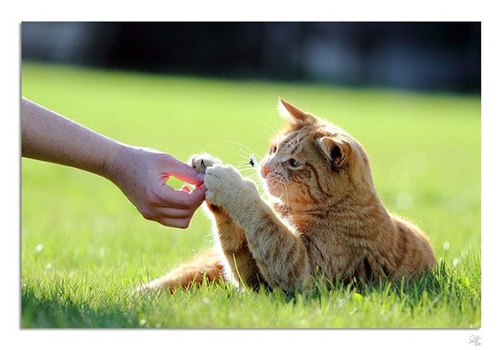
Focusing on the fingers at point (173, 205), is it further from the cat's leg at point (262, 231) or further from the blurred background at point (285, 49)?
the blurred background at point (285, 49)

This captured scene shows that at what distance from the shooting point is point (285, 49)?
5.45 metres

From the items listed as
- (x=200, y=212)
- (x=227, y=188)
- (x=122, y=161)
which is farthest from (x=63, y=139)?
(x=200, y=212)

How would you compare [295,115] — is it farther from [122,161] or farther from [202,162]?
[122,161]

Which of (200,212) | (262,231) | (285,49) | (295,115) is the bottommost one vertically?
(200,212)

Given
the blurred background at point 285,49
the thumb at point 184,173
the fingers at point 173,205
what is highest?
the blurred background at point 285,49

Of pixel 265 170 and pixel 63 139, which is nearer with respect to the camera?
pixel 63 139

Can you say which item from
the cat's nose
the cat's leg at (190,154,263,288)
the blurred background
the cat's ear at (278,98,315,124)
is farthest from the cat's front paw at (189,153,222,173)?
the blurred background

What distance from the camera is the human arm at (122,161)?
2.86 meters

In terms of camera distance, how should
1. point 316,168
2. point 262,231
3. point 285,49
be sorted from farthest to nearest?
1. point 285,49
2. point 316,168
3. point 262,231

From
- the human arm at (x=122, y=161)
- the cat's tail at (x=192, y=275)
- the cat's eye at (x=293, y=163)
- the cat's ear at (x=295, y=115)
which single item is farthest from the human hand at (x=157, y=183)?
the cat's ear at (x=295, y=115)

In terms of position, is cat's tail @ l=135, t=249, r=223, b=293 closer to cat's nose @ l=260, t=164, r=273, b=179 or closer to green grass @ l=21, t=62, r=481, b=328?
green grass @ l=21, t=62, r=481, b=328

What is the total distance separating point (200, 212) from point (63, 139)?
2.57 m

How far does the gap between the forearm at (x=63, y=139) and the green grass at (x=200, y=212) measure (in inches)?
19.4

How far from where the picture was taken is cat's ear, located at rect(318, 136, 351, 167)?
2926 millimetres
